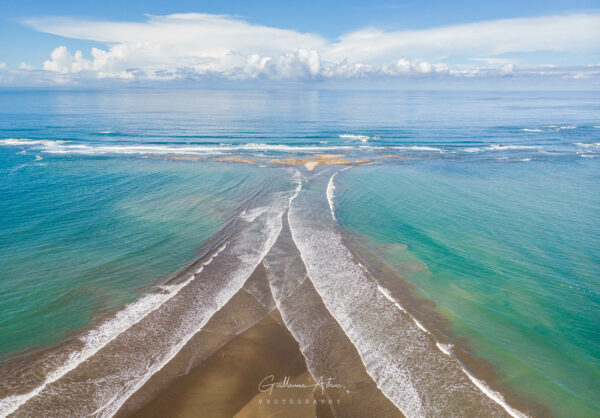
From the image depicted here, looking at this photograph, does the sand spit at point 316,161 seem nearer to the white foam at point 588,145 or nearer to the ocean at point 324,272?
the ocean at point 324,272

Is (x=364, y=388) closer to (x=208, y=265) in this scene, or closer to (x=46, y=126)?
(x=208, y=265)

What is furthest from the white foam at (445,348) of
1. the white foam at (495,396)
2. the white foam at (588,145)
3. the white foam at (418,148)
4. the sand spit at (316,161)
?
the white foam at (588,145)

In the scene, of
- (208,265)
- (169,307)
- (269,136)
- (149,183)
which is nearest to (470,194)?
(208,265)

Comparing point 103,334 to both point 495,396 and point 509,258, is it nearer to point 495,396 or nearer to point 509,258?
point 495,396

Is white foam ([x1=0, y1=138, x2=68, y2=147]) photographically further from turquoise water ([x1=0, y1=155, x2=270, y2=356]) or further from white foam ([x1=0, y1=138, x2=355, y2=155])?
turquoise water ([x1=0, y1=155, x2=270, y2=356])

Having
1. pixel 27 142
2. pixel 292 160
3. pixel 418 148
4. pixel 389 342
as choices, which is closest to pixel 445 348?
pixel 389 342

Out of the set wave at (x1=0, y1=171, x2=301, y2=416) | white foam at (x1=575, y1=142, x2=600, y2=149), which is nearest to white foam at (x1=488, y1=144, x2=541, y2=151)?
white foam at (x1=575, y1=142, x2=600, y2=149)
